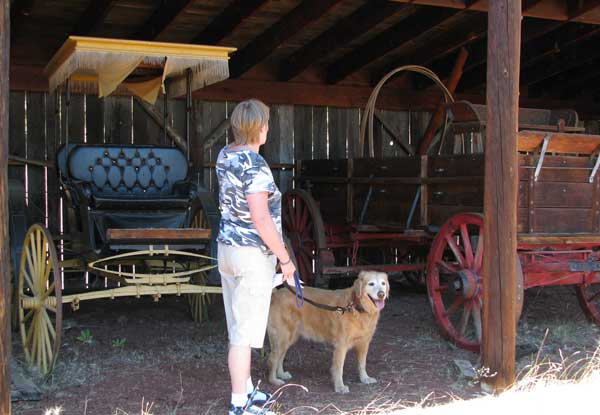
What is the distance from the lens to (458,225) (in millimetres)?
6438

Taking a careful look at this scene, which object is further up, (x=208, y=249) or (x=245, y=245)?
(x=245, y=245)

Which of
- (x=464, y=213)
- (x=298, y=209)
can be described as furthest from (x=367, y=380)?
(x=298, y=209)

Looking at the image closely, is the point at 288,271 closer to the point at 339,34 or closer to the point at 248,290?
the point at 248,290

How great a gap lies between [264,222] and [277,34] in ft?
16.7

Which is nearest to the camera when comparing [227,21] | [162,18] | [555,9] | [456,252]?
[456,252]

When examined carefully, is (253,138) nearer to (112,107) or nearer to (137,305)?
(137,305)

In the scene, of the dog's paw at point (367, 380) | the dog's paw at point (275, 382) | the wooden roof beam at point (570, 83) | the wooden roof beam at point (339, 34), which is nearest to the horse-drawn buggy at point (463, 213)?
the wooden roof beam at point (339, 34)

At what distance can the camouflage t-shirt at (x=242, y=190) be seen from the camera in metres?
4.10

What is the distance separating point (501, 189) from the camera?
196 inches

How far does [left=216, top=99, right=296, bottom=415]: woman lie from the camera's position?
4.15m

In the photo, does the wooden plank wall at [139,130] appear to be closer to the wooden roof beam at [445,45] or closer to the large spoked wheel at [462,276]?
the wooden roof beam at [445,45]

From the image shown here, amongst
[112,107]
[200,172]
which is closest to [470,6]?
[200,172]

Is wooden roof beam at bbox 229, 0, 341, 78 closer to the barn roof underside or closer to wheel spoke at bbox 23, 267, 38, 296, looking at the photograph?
the barn roof underside

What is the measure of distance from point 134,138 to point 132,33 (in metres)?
1.26
